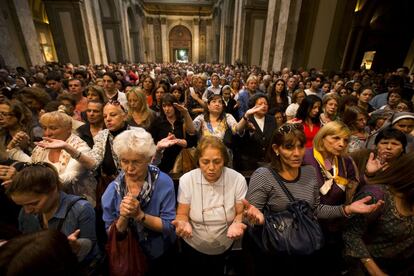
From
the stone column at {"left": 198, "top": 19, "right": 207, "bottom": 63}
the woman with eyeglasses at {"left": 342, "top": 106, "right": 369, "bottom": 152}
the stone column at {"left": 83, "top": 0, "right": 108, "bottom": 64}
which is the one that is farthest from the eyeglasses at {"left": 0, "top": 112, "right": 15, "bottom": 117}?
the stone column at {"left": 198, "top": 19, "right": 207, "bottom": 63}

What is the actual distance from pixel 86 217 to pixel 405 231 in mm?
2616

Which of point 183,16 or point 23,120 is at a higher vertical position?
point 183,16

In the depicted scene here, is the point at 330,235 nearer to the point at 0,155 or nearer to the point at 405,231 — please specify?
the point at 405,231

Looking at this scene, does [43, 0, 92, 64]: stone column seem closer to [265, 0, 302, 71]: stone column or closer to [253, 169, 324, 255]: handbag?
[265, 0, 302, 71]: stone column

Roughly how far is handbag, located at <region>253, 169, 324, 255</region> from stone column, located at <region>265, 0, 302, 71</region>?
9808 mm

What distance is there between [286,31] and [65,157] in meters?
10.4

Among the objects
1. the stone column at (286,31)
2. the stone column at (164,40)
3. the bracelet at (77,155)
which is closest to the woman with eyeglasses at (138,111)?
the bracelet at (77,155)

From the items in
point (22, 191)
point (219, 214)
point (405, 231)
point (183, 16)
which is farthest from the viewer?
point (183, 16)

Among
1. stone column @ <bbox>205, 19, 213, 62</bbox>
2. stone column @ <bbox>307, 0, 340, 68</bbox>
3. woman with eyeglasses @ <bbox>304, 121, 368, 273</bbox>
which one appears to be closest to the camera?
woman with eyeglasses @ <bbox>304, 121, 368, 273</bbox>

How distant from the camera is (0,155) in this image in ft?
7.78

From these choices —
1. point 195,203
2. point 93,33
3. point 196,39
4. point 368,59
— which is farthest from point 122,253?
point 196,39

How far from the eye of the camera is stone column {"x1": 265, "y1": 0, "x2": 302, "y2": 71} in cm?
926

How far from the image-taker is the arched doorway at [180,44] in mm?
39812

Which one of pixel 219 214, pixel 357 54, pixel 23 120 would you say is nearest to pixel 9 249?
pixel 219 214
